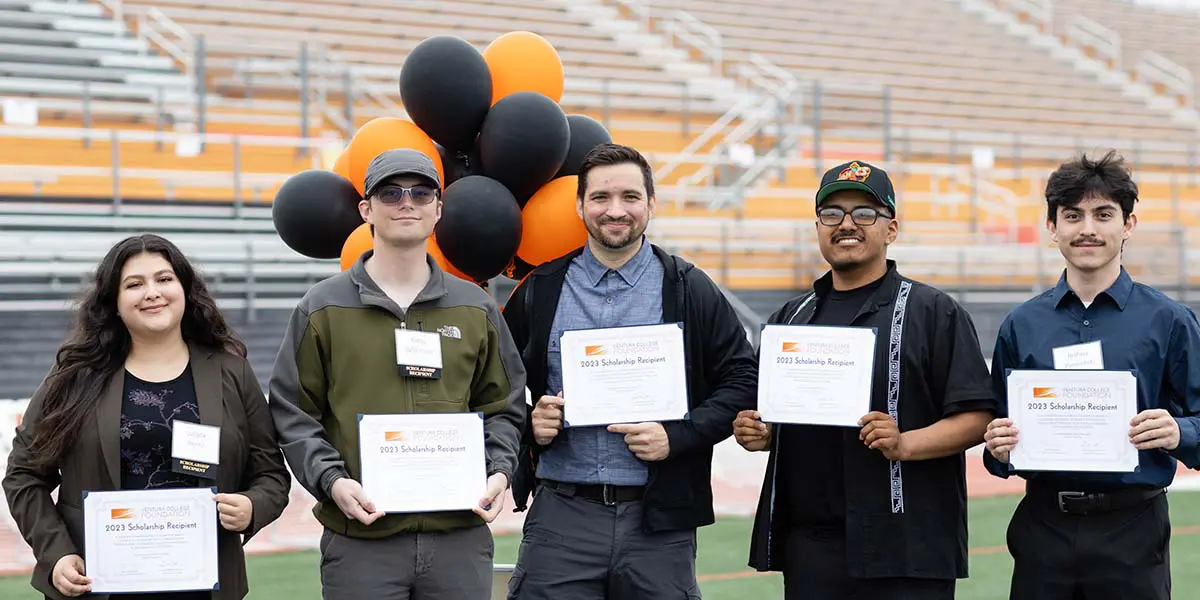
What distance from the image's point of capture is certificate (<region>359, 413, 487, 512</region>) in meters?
3.02

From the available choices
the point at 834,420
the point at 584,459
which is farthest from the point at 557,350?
the point at 834,420

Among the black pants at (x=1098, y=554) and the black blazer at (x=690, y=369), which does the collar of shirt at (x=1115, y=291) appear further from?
the black blazer at (x=690, y=369)

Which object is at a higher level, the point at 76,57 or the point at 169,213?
the point at 76,57

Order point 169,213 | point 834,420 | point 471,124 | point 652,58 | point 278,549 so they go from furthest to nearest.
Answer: point 652,58
point 169,213
point 278,549
point 471,124
point 834,420

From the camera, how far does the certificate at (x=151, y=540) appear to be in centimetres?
287

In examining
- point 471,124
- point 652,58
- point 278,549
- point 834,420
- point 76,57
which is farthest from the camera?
point 652,58

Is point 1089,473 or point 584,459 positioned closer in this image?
point 1089,473

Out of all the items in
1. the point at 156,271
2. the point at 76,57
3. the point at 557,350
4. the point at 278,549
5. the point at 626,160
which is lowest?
the point at 278,549

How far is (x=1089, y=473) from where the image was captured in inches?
126

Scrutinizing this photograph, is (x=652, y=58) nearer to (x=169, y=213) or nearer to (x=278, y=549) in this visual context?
(x=169, y=213)

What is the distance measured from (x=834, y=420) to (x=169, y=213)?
8686 mm

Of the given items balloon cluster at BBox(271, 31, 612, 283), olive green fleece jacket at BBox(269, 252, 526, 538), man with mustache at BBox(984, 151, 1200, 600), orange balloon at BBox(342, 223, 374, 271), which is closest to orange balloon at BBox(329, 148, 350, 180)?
balloon cluster at BBox(271, 31, 612, 283)

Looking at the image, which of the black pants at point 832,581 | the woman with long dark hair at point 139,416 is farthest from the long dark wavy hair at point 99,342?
the black pants at point 832,581

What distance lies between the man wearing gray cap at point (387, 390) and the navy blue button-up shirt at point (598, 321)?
0.87ft
